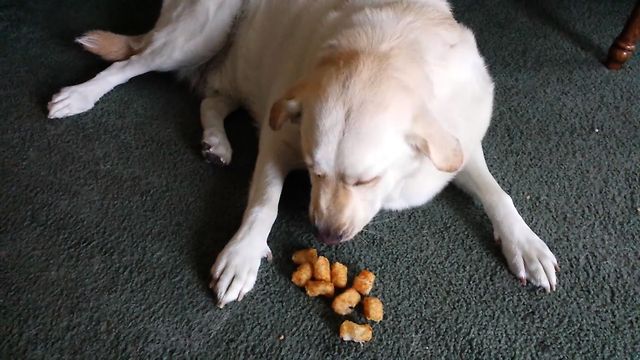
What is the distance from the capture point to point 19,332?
4.84 feet

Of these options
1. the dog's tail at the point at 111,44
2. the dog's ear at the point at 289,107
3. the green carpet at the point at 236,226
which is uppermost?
the dog's ear at the point at 289,107

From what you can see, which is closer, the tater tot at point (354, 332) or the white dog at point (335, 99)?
the white dog at point (335, 99)

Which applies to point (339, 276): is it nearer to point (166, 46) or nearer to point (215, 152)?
point (215, 152)

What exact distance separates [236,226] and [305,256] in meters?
0.23

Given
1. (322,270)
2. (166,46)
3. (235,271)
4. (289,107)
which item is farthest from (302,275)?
(166,46)

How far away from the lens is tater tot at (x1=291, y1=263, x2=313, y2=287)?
62.4 inches

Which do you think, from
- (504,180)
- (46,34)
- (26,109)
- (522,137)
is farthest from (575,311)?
(46,34)

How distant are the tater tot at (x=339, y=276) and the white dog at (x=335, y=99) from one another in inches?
5.5

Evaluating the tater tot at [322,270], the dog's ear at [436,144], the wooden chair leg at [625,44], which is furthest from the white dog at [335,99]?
the wooden chair leg at [625,44]

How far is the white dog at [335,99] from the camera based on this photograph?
4.43 ft

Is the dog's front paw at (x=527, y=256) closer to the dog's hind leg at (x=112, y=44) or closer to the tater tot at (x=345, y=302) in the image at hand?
the tater tot at (x=345, y=302)

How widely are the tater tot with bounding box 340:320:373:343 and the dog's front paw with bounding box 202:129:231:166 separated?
0.64 m

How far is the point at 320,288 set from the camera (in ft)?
5.11

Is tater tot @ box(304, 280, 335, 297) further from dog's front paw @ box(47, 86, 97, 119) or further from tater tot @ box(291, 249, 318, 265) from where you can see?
dog's front paw @ box(47, 86, 97, 119)
